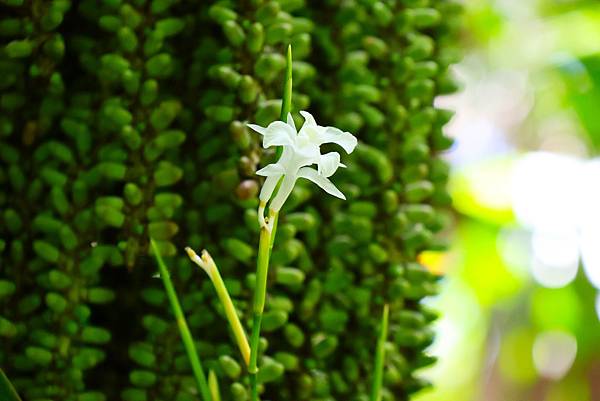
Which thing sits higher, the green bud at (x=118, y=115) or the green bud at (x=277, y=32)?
the green bud at (x=277, y=32)

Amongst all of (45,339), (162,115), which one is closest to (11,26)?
(162,115)

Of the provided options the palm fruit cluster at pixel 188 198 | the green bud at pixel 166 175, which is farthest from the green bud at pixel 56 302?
the green bud at pixel 166 175

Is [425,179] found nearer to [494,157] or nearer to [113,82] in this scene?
[113,82]

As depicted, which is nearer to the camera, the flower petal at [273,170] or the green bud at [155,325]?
the flower petal at [273,170]

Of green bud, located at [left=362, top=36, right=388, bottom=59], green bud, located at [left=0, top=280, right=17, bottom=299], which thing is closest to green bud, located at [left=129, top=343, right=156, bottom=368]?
green bud, located at [left=0, top=280, right=17, bottom=299]

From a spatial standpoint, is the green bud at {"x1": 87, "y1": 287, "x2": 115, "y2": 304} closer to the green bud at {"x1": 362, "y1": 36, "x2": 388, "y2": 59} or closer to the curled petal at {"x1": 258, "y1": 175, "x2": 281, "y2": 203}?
the curled petal at {"x1": 258, "y1": 175, "x2": 281, "y2": 203}

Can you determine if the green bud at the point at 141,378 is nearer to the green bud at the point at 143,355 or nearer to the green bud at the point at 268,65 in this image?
the green bud at the point at 143,355

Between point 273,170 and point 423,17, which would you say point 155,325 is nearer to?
point 273,170

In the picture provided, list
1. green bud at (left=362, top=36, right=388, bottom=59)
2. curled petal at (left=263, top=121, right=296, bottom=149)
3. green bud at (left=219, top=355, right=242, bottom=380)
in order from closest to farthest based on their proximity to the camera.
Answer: curled petal at (left=263, top=121, right=296, bottom=149) → green bud at (left=219, top=355, right=242, bottom=380) → green bud at (left=362, top=36, right=388, bottom=59)
